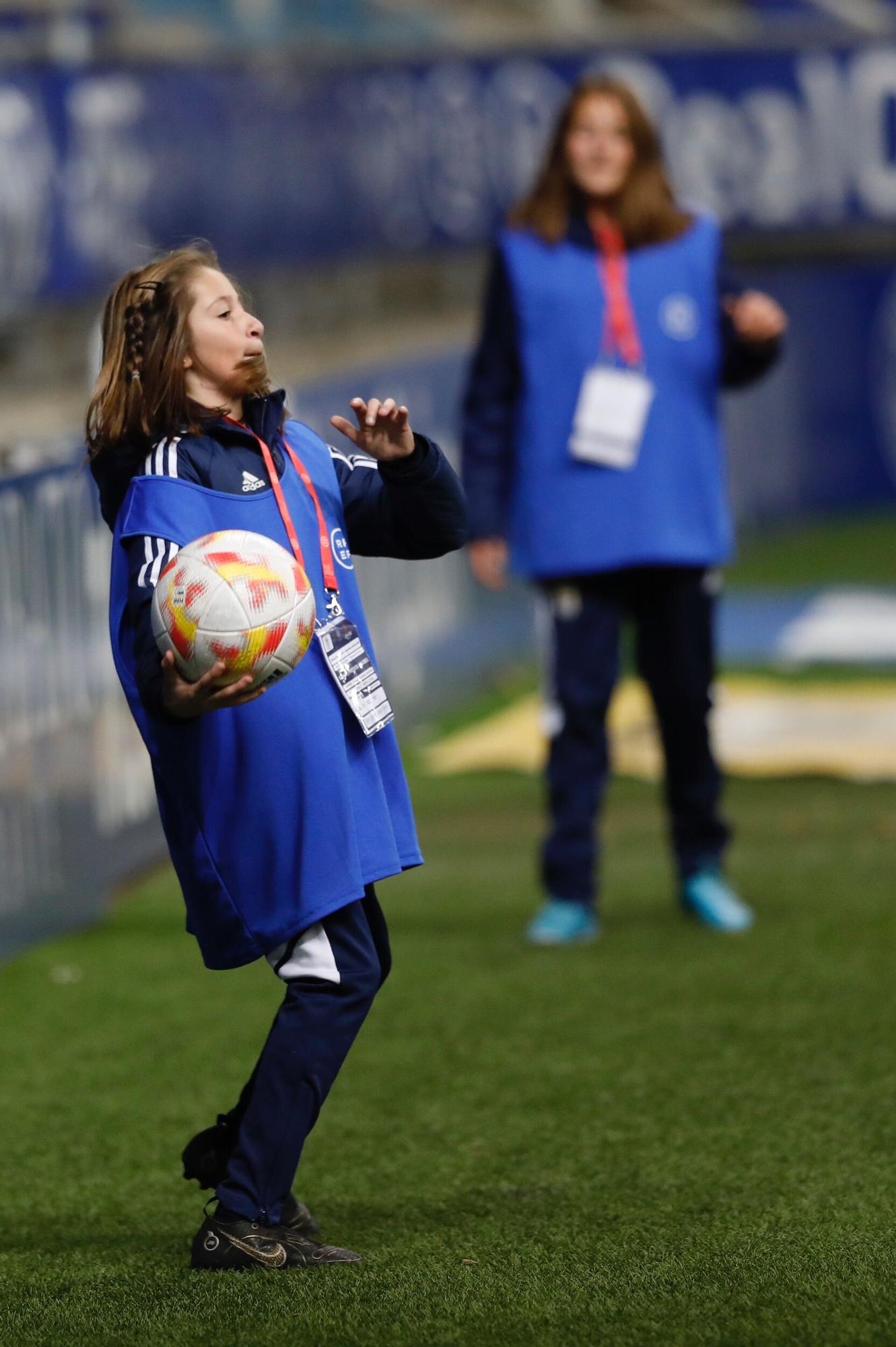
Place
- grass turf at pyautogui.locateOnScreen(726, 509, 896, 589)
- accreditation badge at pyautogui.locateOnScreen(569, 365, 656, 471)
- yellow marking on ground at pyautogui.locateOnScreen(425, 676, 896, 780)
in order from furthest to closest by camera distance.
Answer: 1. grass turf at pyautogui.locateOnScreen(726, 509, 896, 589)
2. yellow marking on ground at pyautogui.locateOnScreen(425, 676, 896, 780)
3. accreditation badge at pyautogui.locateOnScreen(569, 365, 656, 471)

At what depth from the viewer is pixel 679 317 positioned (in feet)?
20.1

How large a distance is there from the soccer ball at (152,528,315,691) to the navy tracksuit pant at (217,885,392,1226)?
463 mm

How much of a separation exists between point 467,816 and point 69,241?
3.47 metres

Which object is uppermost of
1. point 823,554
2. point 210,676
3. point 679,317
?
point 679,317

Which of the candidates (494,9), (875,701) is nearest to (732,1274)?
(875,701)

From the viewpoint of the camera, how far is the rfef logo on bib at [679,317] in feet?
20.1

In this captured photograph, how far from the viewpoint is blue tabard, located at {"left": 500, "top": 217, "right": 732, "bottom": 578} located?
6074mm

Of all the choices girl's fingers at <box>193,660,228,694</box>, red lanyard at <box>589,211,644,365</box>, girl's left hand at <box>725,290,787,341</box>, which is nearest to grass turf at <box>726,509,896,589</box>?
red lanyard at <box>589,211,644,365</box>

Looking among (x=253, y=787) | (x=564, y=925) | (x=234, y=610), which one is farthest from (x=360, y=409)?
(x=564, y=925)

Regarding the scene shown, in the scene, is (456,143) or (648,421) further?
(456,143)

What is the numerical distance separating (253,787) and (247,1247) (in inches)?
27.3

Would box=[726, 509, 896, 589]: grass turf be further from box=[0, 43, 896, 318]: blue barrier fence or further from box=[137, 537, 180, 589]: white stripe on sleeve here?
box=[137, 537, 180, 589]: white stripe on sleeve

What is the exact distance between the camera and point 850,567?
14688mm

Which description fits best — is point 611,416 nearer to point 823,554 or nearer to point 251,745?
point 251,745
